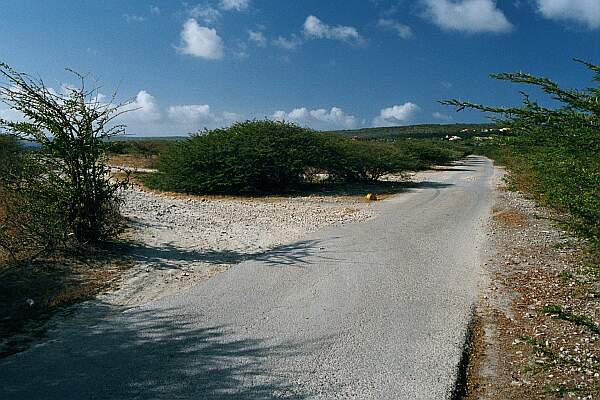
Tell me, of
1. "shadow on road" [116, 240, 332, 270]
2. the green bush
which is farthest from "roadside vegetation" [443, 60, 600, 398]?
the green bush

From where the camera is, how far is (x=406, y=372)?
4656 millimetres

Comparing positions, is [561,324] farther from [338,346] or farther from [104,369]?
[104,369]

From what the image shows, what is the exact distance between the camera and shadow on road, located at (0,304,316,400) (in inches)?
165

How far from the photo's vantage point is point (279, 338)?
544 centimetres

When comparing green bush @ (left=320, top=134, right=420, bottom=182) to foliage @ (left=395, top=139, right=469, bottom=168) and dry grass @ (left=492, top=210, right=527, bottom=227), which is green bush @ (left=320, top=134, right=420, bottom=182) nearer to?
dry grass @ (left=492, top=210, right=527, bottom=227)

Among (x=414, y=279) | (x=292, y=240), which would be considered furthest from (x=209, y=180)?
(x=414, y=279)

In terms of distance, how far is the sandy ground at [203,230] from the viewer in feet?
25.4

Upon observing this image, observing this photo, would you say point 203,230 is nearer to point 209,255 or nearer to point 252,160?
point 209,255

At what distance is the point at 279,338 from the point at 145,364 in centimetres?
141

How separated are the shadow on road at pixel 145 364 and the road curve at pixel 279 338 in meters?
0.02

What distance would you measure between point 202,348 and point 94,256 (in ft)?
15.0

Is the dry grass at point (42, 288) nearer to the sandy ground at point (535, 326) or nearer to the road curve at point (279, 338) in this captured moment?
the road curve at point (279, 338)

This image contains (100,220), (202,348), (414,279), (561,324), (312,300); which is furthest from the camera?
(100,220)

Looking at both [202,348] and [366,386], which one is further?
[202,348]
